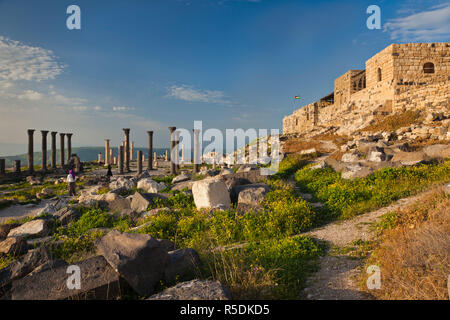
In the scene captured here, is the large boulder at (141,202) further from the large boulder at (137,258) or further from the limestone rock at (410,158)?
the limestone rock at (410,158)

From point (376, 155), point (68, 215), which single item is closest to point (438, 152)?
point (376, 155)

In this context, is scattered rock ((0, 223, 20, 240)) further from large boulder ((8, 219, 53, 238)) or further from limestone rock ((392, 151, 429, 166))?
limestone rock ((392, 151, 429, 166))

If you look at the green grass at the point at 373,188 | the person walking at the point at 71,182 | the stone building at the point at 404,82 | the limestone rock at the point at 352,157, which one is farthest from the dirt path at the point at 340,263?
the stone building at the point at 404,82

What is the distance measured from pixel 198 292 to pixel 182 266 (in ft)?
4.18

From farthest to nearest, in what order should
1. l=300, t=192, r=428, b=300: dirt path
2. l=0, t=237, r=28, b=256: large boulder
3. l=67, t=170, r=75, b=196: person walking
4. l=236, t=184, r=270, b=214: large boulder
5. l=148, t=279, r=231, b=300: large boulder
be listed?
l=67, t=170, r=75, b=196: person walking
l=236, t=184, r=270, b=214: large boulder
l=0, t=237, r=28, b=256: large boulder
l=300, t=192, r=428, b=300: dirt path
l=148, t=279, r=231, b=300: large boulder

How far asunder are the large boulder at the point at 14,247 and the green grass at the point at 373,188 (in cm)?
893

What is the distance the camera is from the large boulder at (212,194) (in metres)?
9.73

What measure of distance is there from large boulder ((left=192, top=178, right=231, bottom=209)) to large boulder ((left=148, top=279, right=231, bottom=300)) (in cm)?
575

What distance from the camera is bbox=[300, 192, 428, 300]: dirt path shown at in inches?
168

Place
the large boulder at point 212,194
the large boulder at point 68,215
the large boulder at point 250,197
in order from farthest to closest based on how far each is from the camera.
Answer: the large boulder at point 68,215 → the large boulder at point 212,194 → the large boulder at point 250,197

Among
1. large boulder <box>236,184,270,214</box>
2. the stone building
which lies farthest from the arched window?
large boulder <box>236,184,270,214</box>
